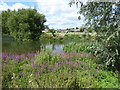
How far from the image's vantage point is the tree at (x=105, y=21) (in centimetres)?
335

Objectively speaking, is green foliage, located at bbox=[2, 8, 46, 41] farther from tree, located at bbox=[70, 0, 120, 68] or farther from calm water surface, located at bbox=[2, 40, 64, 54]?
tree, located at bbox=[70, 0, 120, 68]

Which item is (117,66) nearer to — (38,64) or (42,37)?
(38,64)

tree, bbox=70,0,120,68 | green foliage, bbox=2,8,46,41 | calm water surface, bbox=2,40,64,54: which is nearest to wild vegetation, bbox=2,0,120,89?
tree, bbox=70,0,120,68

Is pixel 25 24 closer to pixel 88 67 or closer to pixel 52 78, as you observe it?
pixel 88 67

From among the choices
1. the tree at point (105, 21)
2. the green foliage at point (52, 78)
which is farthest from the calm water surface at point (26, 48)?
the tree at point (105, 21)

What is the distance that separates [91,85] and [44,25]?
27919 millimetres

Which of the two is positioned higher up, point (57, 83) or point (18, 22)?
point (18, 22)

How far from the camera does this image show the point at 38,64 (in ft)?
14.6

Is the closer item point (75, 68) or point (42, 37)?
point (75, 68)

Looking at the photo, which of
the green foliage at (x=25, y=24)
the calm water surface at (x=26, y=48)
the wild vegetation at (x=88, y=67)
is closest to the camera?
the wild vegetation at (x=88, y=67)

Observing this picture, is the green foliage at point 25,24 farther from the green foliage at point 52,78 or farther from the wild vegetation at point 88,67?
the green foliage at point 52,78

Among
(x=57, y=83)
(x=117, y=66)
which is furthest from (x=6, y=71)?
(x=117, y=66)

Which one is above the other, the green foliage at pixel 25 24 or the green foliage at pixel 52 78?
the green foliage at pixel 25 24

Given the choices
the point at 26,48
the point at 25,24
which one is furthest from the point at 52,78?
the point at 25,24
